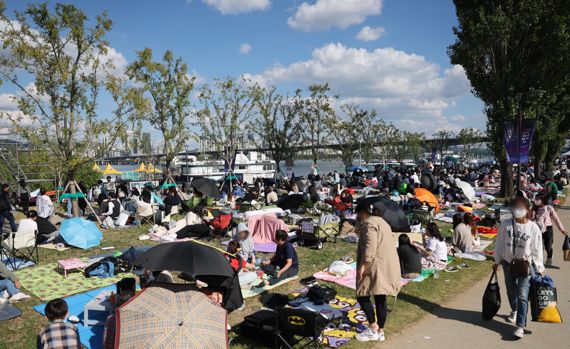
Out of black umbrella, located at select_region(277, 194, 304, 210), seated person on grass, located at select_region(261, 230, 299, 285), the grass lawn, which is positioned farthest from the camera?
black umbrella, located at select_region(277, 194, 304, 210)

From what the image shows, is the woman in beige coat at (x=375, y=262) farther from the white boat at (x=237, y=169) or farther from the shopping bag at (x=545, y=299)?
the white boat at (x=237, y=169)

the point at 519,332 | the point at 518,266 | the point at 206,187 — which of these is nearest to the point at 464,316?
the point at 519,332

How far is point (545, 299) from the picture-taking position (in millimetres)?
5102

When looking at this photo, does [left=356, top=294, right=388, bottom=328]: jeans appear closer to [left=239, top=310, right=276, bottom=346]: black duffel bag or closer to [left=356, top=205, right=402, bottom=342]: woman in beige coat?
[left=356, top=205, right=402, bottom=342]: woman in beige coat

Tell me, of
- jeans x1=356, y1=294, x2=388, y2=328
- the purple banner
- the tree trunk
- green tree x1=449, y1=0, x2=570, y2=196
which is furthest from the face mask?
the tree trunk

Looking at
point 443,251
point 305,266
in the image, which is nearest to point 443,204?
point 443,251

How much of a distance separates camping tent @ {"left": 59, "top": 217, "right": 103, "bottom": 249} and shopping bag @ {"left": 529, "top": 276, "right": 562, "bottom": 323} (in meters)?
10.3

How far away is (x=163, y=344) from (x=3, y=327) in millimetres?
3913

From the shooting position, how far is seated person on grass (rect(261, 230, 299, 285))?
7.46 m

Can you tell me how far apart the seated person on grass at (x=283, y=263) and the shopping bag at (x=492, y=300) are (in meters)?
3.30

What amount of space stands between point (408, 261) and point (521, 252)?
9.00 ft

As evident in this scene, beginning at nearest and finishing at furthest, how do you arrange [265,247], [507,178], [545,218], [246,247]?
[545,218] < [246,247] < [265,247] < [507,178]

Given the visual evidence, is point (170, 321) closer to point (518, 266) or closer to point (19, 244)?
point (518, 266)

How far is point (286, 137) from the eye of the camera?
35.5 meters
